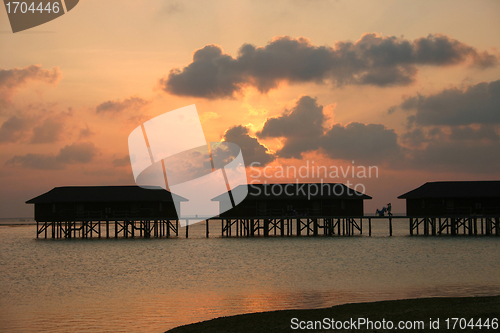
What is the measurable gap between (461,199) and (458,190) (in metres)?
0.98

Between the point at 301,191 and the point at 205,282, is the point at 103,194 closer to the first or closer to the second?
the point at 301,191

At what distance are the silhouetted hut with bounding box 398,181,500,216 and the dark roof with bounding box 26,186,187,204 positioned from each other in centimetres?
2450

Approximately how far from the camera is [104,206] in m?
49.8

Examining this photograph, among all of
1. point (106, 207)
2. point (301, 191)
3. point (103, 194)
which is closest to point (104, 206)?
point (106, 207)

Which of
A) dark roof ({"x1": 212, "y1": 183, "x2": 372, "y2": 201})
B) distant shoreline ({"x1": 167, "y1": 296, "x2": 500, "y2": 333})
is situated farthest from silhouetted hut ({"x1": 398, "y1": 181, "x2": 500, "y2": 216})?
distant shoreline ({"x1": 167, "y1": 296, "x2": 500, "y2": 333})

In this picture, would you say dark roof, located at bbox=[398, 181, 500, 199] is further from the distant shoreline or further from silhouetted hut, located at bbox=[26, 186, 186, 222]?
the distant shoreline

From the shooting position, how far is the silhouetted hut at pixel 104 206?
1941 inches

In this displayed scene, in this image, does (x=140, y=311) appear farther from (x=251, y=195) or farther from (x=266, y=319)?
(x=251, y=195)

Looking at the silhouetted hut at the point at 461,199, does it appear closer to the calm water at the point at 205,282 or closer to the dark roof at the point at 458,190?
the dark roof at the point at 458,190

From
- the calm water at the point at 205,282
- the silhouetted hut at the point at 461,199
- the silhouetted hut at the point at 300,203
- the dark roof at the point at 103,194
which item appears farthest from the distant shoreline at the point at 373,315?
the silhouetted hut at the point at 461,199

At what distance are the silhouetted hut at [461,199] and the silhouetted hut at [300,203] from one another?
6059 millimetres

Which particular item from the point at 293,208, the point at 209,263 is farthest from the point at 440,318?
the point at 293,208

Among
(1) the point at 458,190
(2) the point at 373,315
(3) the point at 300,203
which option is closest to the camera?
(2) the point at 373,315

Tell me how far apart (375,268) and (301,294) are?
31.2 feet
